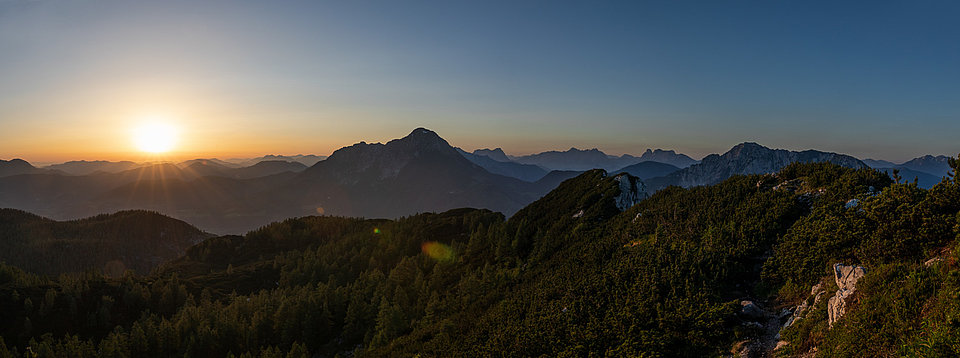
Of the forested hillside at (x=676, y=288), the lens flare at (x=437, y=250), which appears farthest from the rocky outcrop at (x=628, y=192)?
the lens flare at (x=437, y=250)

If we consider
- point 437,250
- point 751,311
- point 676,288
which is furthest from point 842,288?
point 437,250

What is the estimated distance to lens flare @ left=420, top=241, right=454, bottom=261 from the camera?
117 m

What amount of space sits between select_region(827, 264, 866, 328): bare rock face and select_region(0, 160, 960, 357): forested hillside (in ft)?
0.82

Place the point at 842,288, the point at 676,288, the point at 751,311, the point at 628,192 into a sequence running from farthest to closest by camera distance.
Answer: the point at 628,192 < the point at 676,288 < the point at 751,311 < the point at 842,288

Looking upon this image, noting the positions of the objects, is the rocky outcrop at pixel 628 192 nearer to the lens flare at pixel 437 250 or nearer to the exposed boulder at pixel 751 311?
the exposed boulder at pixel 751 311

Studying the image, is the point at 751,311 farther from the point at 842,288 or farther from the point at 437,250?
the point at 437,250

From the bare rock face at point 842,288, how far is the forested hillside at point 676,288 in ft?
0.82

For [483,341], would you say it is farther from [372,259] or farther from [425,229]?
[425,229]

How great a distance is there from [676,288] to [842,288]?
1059 centimetres

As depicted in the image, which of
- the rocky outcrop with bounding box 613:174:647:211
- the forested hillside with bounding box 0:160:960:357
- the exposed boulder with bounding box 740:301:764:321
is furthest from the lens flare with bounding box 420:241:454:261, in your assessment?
the exposed boulder with bounding box 740:301:764:321

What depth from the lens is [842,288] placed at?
2044cm

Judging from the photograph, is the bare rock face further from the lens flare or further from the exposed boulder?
the lens flare

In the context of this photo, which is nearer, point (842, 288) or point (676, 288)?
point (842, 288)

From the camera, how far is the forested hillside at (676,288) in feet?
59.8
